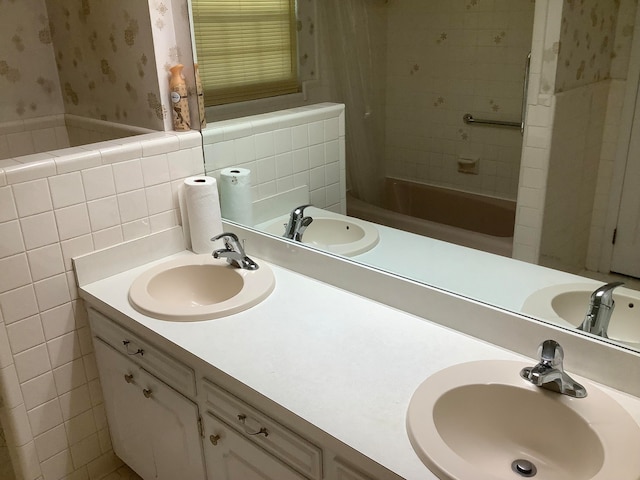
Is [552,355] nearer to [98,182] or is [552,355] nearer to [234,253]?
[234,253]

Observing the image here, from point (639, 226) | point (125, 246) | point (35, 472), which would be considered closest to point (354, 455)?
point (639, 226)

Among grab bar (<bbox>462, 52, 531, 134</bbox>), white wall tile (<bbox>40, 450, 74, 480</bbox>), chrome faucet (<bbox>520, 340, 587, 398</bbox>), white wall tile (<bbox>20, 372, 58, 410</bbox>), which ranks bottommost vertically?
white wall tile (<bbox>40, 450, 74, 480</bbox>)

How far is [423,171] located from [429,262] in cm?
24

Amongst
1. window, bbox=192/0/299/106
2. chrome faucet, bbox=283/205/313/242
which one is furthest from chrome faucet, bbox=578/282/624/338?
window, bbox=192/0/299/106

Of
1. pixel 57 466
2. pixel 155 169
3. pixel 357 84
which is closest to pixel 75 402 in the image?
pixel 57 466

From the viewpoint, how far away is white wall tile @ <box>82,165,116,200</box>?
171 centimetres

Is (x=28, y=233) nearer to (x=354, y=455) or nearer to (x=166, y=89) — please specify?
(x=166, y=89)

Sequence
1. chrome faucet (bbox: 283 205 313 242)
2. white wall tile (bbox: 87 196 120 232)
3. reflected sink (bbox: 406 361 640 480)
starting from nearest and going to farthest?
reflected sink (bbox: 406 361 640 480) < white wall tile (bbox: 87 196 120 232) < chrome faucet (bbox: 283 205 313 242)

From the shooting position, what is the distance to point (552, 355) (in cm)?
117

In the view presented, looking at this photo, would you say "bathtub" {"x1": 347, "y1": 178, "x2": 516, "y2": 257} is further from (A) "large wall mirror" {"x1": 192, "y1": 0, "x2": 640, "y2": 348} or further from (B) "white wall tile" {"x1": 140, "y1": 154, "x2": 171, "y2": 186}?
(B) "white wall tile" {"x1": 140, "y1": 154, "x2": 171, "y2": 186}

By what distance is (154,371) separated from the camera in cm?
163

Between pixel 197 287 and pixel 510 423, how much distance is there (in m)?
1.09

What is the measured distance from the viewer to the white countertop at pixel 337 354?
1140mm

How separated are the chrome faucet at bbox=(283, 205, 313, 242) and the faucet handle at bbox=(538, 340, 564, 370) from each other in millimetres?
866
